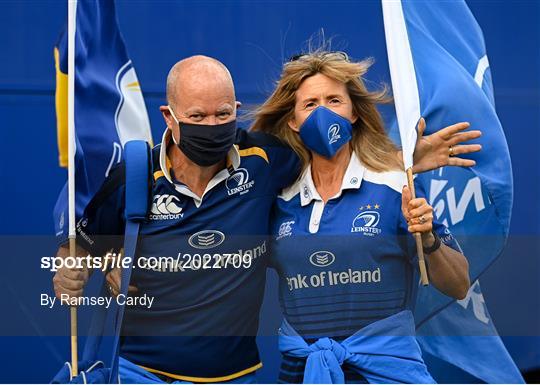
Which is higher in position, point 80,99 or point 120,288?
point 80,99

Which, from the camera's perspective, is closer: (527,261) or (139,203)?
(139,203)

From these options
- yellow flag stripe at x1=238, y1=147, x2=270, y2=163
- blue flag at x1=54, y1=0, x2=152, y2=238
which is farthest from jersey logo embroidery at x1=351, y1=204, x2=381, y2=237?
blue flag at x1=54, y1=0, x2=152, y2=238

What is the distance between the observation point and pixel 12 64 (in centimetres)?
353

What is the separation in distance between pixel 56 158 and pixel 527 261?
1707 mm

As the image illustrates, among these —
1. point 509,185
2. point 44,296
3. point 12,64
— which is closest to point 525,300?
point 509,185

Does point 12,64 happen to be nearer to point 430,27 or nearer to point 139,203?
point 139,203

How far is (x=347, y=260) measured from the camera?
3.22m

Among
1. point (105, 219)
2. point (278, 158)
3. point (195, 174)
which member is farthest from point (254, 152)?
point (105, 219)

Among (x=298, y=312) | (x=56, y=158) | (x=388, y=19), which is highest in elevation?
(x=388, y=19)

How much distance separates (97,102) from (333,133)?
820 mm

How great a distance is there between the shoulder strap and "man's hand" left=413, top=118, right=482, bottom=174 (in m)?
0.88

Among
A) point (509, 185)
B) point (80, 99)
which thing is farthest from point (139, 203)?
point (509, 185)

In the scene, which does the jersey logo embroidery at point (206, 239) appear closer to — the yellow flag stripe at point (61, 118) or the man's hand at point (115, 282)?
the man's hand at point (115, 282)

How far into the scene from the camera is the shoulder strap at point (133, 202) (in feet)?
10.4
